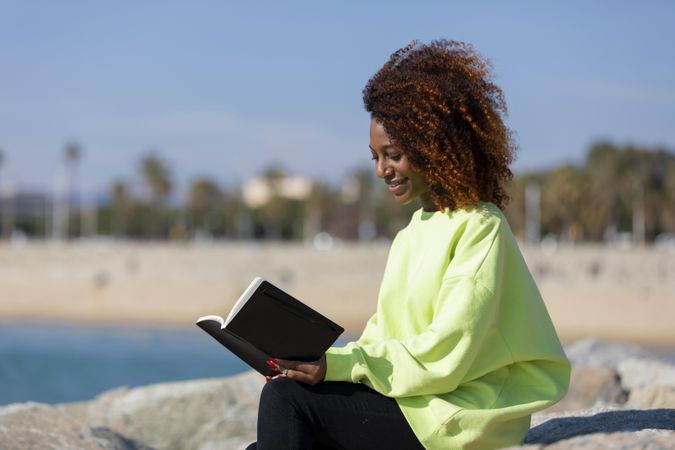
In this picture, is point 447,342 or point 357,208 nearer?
point 447,342

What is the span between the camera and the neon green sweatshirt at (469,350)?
2.71 meters

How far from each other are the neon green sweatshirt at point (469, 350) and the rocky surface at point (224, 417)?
0.17 metres

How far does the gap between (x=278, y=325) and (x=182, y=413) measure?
346 cm

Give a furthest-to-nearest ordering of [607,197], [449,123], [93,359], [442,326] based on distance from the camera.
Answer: [607,197]
[93,359]
[449,123]
[442,326]

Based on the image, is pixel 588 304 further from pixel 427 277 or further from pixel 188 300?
pixel 427 277

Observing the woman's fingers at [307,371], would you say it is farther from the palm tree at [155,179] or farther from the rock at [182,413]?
the palm tree at [155,179]

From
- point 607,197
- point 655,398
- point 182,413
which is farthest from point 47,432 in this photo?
point 607,197

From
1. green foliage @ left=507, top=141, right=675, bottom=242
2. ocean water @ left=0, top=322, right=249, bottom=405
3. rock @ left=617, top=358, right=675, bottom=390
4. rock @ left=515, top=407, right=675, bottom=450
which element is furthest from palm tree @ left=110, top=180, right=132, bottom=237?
rock @ left=515, top=407, right=675, bottom=450

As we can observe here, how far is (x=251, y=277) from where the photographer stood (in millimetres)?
36688

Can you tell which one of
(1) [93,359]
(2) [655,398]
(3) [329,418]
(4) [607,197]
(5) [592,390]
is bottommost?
(1) [93,359]

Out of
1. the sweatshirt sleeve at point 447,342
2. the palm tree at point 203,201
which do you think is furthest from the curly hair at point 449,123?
the palm tree at point 203,201

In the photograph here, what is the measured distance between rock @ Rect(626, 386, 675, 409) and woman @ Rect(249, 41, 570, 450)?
9.29ft

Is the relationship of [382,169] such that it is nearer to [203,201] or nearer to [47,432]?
[47,432]

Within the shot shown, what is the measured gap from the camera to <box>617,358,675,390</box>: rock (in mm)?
7137
